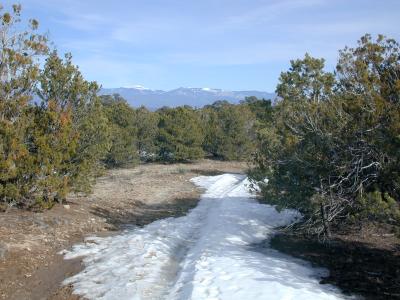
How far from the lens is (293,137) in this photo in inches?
353

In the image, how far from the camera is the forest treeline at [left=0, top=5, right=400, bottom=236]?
7.49 m

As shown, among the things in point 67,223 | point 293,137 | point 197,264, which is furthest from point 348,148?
point 67,223

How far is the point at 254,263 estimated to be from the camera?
820 centimetres

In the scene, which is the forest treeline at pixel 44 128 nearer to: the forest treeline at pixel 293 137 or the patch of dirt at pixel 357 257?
the forest treeline at pixel 293 137

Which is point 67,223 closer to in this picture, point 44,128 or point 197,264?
point 44,128


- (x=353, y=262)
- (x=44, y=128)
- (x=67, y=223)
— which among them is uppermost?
(x=44, y=128)

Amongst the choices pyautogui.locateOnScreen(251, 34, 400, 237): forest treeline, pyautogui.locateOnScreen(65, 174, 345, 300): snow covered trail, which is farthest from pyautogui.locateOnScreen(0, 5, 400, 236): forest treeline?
pyautogui.locateOnScreen(65, 174, 345, 300): snow covered trail

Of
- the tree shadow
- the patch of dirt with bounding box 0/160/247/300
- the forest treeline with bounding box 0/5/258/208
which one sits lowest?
the patch of dirt with bounding box 0/160/247/300

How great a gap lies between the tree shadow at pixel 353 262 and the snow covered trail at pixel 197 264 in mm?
354

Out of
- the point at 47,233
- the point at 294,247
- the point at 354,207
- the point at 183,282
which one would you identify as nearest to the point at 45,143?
the point at 47,233

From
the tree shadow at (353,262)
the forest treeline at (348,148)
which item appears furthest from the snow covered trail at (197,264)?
the forest treeline at (348,148)

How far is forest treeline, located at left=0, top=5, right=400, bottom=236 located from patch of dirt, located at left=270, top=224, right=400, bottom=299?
0.48 meters

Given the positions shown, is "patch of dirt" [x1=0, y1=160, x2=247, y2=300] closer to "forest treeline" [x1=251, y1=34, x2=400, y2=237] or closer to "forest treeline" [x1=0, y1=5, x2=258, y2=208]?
"forest treeline" [x1=0, y1=5, x2=258, y2=208]

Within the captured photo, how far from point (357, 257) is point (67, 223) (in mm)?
6602
